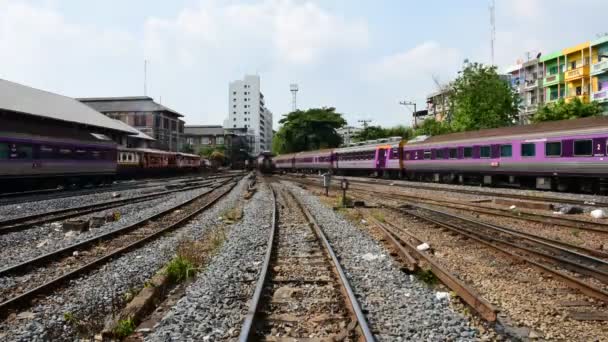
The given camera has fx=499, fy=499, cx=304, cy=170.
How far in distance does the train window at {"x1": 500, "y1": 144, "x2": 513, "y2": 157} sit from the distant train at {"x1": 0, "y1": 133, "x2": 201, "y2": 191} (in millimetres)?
21264

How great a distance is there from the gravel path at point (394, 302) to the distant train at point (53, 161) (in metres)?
17.8

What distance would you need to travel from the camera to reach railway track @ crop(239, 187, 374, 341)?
4434 mm

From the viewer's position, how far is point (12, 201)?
1862cm

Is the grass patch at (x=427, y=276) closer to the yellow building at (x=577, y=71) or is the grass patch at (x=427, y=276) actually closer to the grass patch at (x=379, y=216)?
the grass patch at (x=379, y=216)

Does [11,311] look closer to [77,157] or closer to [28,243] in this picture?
[28,243]

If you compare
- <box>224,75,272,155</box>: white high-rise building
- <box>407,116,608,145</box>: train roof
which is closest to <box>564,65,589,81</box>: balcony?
<box>407,116,608,145</box>: train roof

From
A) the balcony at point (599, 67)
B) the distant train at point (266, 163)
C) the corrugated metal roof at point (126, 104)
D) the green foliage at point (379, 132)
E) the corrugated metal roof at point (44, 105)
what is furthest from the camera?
the green foliage at point (379, 132)

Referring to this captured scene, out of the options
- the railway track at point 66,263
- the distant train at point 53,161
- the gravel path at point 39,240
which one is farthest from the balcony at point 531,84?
the railway track at point 66,263

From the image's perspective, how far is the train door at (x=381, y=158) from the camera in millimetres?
37463

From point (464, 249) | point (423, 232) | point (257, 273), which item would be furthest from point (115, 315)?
point (423, 232)

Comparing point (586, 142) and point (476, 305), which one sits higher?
point (586, 142)

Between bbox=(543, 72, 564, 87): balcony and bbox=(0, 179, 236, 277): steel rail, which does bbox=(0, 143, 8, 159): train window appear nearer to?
bbox=(0, 179, 236, 277): steel rail

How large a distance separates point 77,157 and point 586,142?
78.2 feet

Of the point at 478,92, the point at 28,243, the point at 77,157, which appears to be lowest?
the point at 28,243
